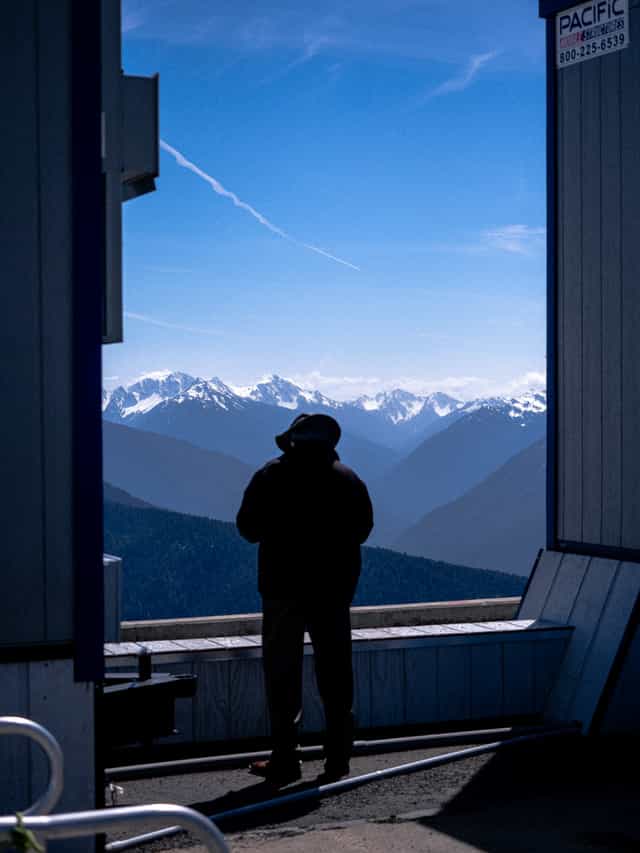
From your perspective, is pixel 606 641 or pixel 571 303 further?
pixel 571 303

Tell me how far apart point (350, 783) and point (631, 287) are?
3.60 metres

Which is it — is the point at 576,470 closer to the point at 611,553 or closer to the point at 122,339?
the point at 611,553

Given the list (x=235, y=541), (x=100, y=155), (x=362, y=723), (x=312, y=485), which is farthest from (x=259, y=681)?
(x=235, y=541)

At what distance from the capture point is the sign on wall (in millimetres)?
8500

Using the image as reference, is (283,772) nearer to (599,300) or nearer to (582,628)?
(582,628)

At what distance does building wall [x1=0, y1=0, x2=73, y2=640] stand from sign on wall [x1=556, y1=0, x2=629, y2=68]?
4.37m

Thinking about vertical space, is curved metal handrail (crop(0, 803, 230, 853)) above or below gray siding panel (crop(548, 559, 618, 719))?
above

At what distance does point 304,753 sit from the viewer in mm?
7215

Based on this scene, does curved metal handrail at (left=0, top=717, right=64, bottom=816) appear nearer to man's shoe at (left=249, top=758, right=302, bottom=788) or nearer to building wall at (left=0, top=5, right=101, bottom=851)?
building wall at (left=0, top=5, right=101, bottom=851)

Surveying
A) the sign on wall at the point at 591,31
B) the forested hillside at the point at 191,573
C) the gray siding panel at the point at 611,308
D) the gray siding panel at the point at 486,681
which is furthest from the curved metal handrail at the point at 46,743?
the forested hillside at the point at 191,573

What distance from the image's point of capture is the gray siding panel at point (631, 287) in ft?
27.4

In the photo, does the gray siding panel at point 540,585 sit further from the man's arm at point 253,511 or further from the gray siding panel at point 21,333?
the gray siding panel at point 21,333

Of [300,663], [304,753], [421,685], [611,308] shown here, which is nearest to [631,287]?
[611,308]

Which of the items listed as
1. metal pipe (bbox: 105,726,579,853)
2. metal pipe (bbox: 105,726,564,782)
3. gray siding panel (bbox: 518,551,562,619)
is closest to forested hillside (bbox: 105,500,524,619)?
gray siding panel (bbox: 518,551,562,619)
